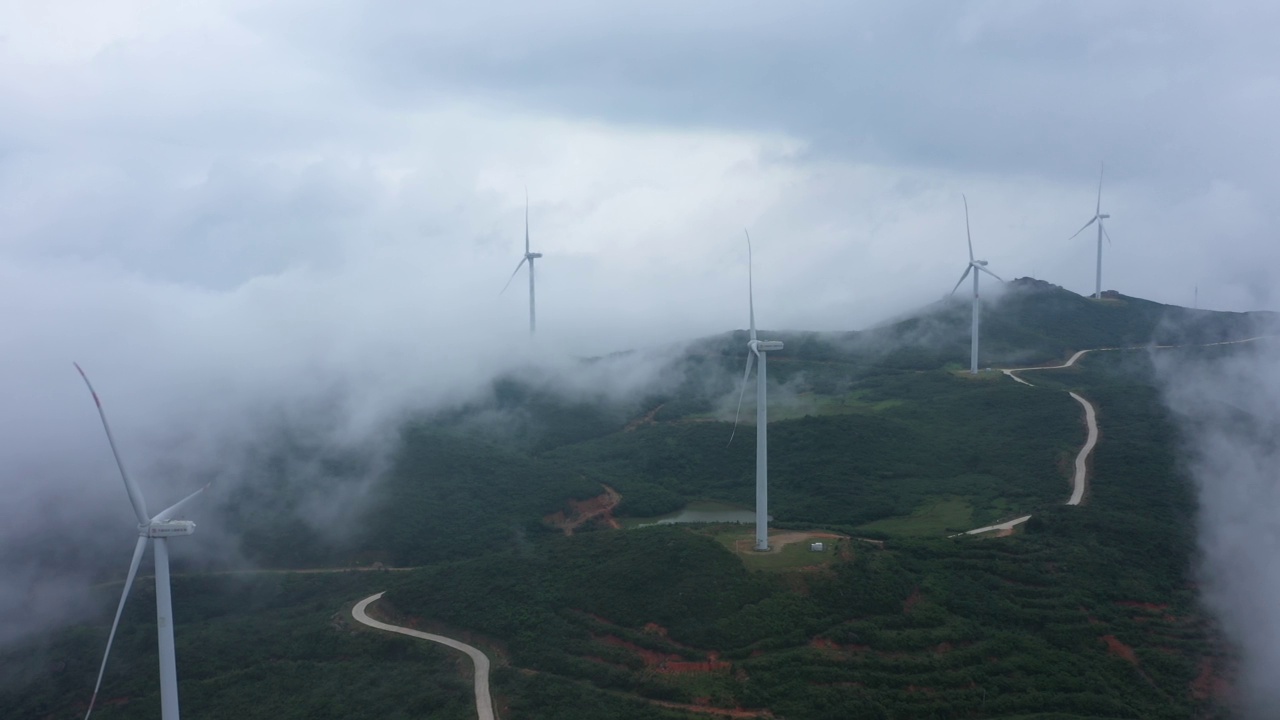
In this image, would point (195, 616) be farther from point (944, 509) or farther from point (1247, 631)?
point (1247, 631)

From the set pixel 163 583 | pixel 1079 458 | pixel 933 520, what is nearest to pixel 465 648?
pixel 163 583

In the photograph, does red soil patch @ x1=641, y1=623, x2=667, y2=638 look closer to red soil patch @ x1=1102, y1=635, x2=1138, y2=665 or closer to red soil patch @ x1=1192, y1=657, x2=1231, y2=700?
red soil patch @ x1=1102, y1=635, x2=1138, y2=665

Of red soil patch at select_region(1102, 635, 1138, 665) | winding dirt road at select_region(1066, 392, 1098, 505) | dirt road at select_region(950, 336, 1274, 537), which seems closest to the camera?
red soil patch at select_region(1102, 635, 1138, 665)

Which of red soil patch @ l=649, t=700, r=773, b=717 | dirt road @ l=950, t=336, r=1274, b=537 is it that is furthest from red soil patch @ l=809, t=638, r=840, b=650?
dirt road @ l=950, t=336, r=1274, b=537

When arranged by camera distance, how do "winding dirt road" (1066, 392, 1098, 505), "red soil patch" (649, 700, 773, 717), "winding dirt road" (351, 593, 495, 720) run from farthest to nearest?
"winding dirt road" (1066, 392, 1098, 505), "winding dirt road" (351, 593, 495, 720), "red soil patch" (649, 700, 773, 717)

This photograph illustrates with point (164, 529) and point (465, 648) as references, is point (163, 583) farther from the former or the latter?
point (465, 648)

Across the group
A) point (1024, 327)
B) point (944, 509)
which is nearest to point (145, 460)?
point (944, 509)

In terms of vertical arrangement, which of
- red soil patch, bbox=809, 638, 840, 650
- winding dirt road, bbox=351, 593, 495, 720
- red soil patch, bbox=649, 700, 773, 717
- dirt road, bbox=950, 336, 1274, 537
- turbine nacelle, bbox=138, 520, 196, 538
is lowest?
winding dirt road, bbox=351, 593, 495, 720

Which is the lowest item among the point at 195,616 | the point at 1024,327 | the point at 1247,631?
the point at 195,616
